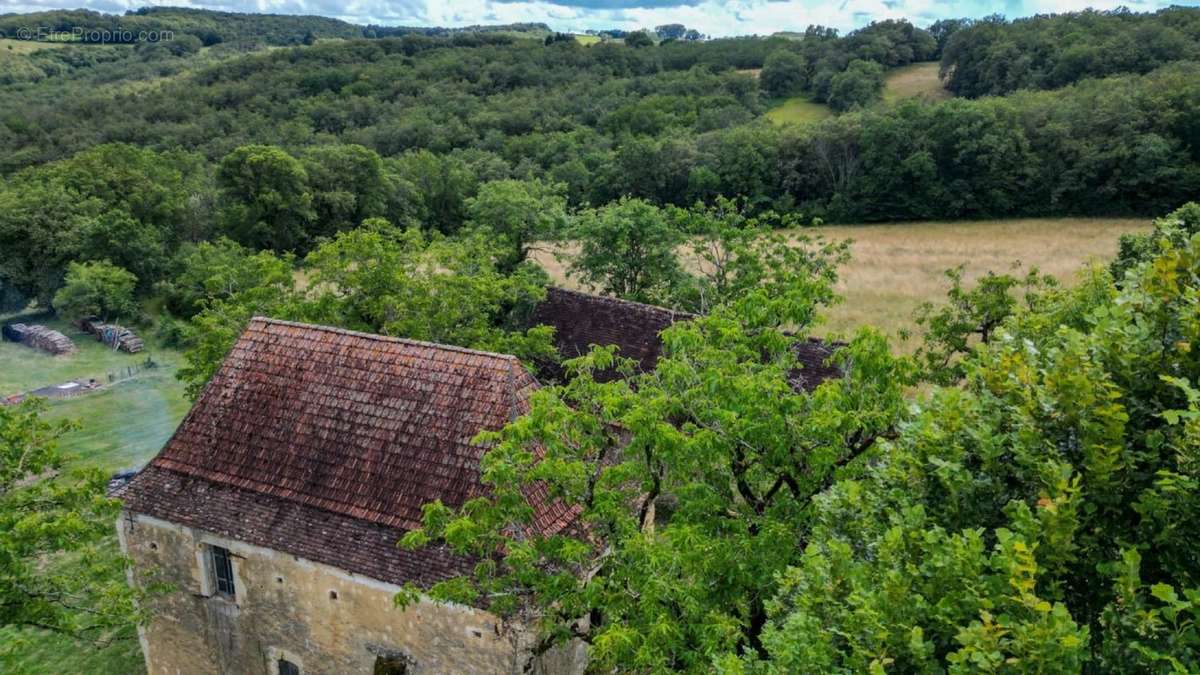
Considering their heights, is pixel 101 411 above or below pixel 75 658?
below

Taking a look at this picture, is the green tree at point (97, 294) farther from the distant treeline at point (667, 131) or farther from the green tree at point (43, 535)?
the green tree at point (43, 535)

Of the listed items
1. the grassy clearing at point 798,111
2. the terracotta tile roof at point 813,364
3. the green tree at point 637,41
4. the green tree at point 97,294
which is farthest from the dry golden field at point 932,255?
the green tree at point 637,41

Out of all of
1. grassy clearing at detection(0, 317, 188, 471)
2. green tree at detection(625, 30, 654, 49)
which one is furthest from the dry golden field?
green tree at detection(625, 30, 654, 49)

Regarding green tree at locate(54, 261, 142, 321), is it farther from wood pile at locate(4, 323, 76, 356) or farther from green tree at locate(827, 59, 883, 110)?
green tree at locate(827, 59, 883, 110)

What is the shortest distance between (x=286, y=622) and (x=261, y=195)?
47334mm

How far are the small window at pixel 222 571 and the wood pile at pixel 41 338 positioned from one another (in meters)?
36.8

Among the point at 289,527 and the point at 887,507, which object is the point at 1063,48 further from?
the point at 289,527

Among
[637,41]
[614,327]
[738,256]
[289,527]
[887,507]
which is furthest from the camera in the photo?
[637,41]

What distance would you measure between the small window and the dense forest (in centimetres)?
187

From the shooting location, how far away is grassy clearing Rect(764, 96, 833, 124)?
88.1 metres

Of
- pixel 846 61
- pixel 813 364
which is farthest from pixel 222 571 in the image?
pixel 846 61

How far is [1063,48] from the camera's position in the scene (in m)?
79.4

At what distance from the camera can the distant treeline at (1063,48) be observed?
7512cm

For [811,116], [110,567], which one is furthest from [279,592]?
[811,116]
